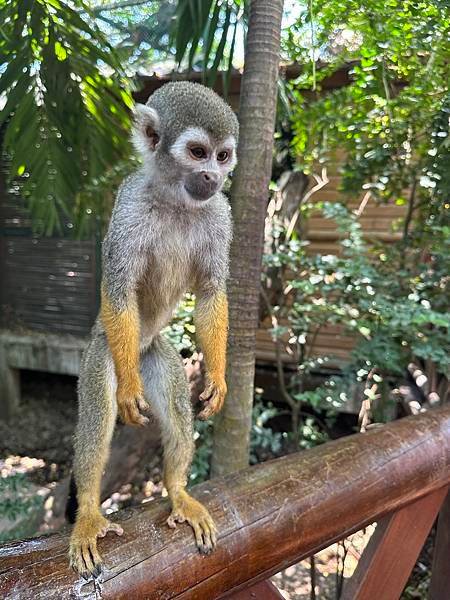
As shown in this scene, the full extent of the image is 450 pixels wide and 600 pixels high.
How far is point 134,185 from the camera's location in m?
1.39

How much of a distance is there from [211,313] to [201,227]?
260mm

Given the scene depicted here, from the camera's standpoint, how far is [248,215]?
154 cm

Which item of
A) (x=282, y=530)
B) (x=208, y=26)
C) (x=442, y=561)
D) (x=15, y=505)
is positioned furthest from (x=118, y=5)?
(x=442, y=561)

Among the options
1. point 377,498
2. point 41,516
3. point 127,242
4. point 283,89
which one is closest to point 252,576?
point 377,498

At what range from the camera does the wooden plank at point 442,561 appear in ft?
4.81

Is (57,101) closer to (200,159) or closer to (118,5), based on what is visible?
(118,5)

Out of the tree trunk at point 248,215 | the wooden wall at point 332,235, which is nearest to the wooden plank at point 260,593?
the tree trunk at point 248,215

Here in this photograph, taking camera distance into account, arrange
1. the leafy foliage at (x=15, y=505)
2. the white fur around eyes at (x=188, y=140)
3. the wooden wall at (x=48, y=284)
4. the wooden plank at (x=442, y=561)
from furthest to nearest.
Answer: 1. the wooden wall at (x=48, y=284)
2. the leafy foliage at (x=15, y=505)
3. the wooden plank at (x=442, y=561)
4. the white fur around eyes at (x=188, y=140)

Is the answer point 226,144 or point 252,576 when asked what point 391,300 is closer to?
point 226,144

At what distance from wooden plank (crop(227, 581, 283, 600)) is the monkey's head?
93 centimetres

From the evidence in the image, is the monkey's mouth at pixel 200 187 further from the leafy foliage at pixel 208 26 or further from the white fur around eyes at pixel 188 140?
the leafy foliage at pixel 208 26

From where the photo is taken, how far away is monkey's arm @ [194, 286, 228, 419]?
1.31 metres

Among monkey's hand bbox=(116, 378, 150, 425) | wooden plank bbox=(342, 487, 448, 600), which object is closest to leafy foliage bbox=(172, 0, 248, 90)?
monkey's hand bbox=(116, 378, 150, 425)

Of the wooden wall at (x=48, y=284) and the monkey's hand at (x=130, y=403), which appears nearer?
the monkey's hand at (x=130, y=403)
